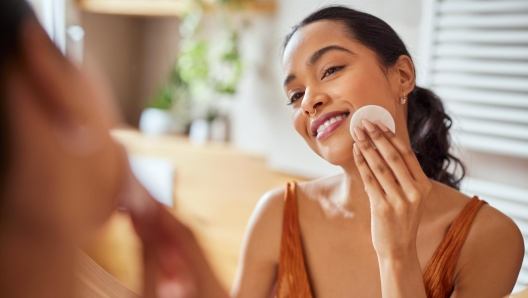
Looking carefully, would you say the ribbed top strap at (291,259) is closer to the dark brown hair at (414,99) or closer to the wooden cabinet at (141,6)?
the dark brown hair at (414,99)

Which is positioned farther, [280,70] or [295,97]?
[280,70]

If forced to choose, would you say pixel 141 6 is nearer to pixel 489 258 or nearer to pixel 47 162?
pixel 489 258

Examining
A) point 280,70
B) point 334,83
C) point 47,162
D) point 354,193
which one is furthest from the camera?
point 280,70

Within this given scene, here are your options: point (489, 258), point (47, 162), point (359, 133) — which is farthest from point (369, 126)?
point (47, 162)

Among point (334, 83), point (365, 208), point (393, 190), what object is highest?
point (334, 83)

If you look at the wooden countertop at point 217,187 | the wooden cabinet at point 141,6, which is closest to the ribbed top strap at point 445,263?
the wooden countertop at point 217,187

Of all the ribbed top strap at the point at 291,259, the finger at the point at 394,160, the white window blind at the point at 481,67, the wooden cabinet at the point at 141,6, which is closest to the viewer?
the finger at the point at 394,160

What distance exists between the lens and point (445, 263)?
820mm

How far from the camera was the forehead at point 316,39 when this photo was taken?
2.70ft

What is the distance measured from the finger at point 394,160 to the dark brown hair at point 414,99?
7.7 inches

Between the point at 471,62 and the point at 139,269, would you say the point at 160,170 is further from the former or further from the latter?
the point at 139,269

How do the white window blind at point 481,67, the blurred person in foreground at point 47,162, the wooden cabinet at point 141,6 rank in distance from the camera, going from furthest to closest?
1. the wooden cabinet at point 141,6
2. the white window blind at point 481,67
3. the blurred person in foreground at point 47,162

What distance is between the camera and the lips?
80 centimetres

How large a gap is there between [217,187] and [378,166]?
136 centimetres
